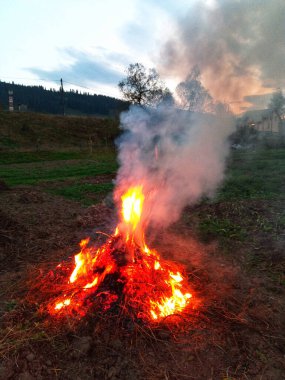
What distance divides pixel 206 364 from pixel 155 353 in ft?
2.04

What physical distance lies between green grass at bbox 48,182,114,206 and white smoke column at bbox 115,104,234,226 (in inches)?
80.8

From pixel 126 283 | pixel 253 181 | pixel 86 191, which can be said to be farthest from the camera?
pixel 253 181

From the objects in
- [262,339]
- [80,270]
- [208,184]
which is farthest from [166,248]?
[208,184]

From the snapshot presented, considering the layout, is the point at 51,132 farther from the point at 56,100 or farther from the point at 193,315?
the point at 56,100

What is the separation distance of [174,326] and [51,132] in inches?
1589

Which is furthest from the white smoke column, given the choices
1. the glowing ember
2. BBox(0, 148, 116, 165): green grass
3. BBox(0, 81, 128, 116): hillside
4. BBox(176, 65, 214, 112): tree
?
BBox(0, 81, 128, 116): hillside

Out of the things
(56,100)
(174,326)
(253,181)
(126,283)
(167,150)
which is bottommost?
(174,326)

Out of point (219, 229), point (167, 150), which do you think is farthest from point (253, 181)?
point (219, 229)

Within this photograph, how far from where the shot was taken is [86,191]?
41.2 ft

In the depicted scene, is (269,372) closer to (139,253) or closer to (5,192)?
(139,253)

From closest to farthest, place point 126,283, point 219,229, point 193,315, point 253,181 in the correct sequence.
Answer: point 193,315 → point 126,283 → point 219,229 → point 253,181

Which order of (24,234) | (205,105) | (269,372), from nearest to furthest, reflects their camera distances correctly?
1. (269,372)
2. (24,234)
3. (205,105)

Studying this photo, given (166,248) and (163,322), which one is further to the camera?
(166,248)

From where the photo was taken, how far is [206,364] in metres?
3.60
